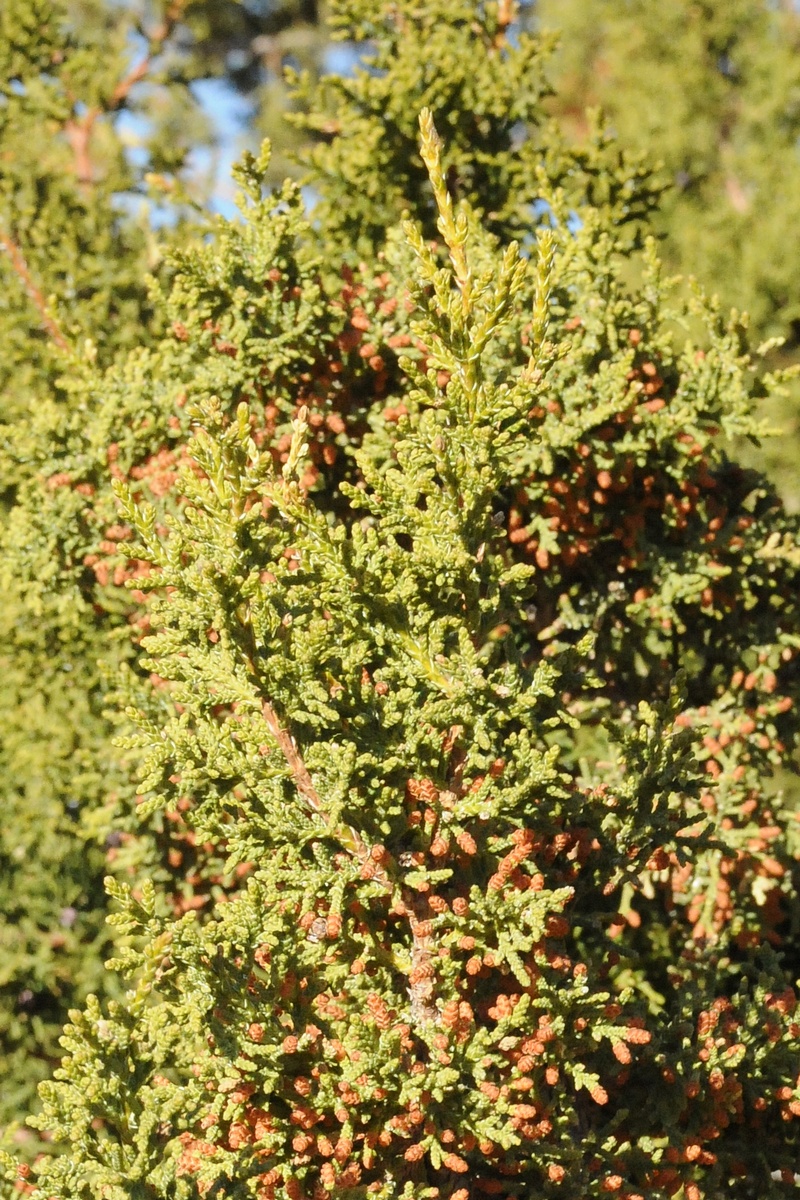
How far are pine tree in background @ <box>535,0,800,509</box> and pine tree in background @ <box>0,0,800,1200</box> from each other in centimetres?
780

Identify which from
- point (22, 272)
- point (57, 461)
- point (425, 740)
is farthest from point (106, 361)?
point (425, 740)

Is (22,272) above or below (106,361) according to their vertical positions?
above

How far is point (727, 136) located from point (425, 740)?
1416 cm

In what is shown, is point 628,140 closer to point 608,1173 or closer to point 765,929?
point 765,929

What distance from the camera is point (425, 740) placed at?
332 centimetres

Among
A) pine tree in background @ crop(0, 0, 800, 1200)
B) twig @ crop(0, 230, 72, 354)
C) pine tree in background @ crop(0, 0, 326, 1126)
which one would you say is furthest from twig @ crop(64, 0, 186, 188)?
pine tree in background @ crop(0, 0, 800, 1200)

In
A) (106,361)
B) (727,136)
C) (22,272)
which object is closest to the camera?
(106,361)

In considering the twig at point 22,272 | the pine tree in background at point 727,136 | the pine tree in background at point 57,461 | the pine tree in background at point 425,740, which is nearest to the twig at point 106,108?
the pine tree in background at point 57,461

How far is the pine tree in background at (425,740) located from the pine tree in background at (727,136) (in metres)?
7.80

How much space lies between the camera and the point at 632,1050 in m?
3.85

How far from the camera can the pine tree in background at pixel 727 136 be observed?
1212 cm

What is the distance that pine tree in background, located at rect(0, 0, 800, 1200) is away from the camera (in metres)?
3.17

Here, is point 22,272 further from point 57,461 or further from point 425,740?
point 425,740

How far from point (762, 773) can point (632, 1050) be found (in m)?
1.75
